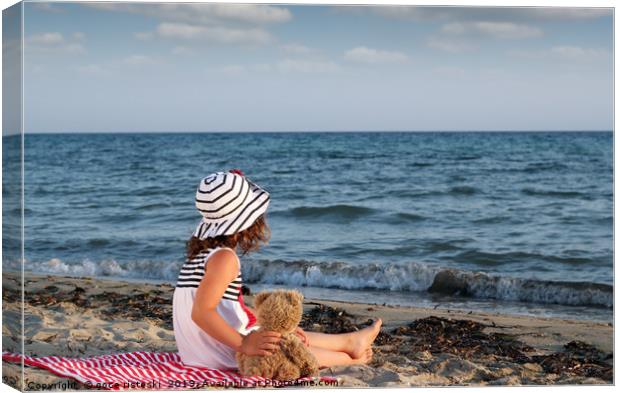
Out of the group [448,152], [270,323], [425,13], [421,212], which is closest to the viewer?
[270,323]

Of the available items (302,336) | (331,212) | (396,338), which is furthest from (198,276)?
(331,212)

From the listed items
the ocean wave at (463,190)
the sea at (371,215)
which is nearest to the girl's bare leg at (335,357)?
the sea at (371,215)

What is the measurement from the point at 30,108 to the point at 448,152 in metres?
9.22

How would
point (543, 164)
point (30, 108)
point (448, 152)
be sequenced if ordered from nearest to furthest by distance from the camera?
point (30, 108)
point (543, 164)
point (448, 152)

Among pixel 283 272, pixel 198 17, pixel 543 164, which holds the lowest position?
pixel 283 272

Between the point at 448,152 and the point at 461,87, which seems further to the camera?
the point at 448,152

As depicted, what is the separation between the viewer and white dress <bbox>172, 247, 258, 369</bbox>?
3375 millimetres

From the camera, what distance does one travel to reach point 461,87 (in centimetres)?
564

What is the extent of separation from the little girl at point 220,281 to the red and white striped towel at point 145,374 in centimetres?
5

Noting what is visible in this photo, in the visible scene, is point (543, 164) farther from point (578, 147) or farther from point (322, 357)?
point (322, 357)

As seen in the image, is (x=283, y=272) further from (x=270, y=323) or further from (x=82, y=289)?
(x=270, y=323)

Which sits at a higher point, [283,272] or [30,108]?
[30,108]

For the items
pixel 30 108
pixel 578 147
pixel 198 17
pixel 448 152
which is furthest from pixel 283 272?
pixel 448 152

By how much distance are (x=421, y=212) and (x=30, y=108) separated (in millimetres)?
5015
